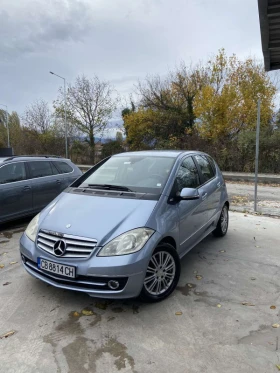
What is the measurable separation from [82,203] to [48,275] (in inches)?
34.8

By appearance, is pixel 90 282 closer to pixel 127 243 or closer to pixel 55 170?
pixel 127 243

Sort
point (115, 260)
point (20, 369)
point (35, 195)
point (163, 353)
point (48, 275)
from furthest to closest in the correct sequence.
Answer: point (35, 195) < point (48, 275) < point (115, 260) < point (163, 353) < point (20, 369)

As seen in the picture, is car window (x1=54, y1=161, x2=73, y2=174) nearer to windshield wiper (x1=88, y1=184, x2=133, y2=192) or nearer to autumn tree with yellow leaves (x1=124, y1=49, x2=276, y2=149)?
windshield wiper (x1=88, y1=184, x2=133, y2=192)

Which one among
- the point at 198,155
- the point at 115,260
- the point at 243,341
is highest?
the point at 198,155

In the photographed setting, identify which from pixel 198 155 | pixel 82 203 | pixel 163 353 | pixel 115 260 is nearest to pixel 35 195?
pixel 82 203

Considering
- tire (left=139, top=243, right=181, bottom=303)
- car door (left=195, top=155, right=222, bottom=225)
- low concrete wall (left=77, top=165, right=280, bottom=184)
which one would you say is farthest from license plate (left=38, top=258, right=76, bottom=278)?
low concrete wall (left=77, top=165, right=280, bottom=184)

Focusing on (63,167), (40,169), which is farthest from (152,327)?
(63,167)

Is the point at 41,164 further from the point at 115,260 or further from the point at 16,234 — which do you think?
the point at 115,260

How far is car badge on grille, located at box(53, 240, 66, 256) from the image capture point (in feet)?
9.47

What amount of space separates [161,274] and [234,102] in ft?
59.9

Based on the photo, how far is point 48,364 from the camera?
7.50ft

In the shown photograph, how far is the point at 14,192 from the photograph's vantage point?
5770mm

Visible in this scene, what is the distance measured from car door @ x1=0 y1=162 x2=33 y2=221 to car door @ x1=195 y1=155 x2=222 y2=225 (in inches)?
139

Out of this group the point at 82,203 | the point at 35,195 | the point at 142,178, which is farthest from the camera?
the point at 35,195
